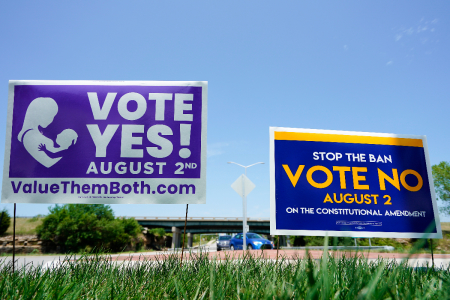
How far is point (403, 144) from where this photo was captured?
6.70 meters

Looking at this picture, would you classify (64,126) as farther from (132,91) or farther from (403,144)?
(403,144)

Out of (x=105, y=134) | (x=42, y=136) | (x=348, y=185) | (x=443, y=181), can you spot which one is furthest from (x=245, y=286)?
(x=443, y=181)

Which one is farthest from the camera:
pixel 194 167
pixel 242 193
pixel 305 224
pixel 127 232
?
pixel 127 232

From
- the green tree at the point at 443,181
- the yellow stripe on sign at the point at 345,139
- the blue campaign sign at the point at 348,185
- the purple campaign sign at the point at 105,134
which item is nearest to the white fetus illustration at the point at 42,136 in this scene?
the purple campaign sign at the point at 105,134

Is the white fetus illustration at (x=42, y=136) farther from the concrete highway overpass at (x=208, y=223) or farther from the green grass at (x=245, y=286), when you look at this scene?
the concrete highway overpass at (x=208, y=223)

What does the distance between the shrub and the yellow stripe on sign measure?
89.5 feet

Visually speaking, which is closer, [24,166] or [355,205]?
[24,166]

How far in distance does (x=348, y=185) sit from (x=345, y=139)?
1.01 meters

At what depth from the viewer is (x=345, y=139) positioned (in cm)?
648

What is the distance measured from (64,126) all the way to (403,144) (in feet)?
23.1

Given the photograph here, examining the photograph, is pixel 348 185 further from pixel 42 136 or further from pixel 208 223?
pixel 208 223

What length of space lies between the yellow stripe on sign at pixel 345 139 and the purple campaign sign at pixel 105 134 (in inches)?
77.9

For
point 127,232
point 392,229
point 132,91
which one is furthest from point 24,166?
point 127,232

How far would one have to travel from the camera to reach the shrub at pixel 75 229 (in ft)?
99.9
